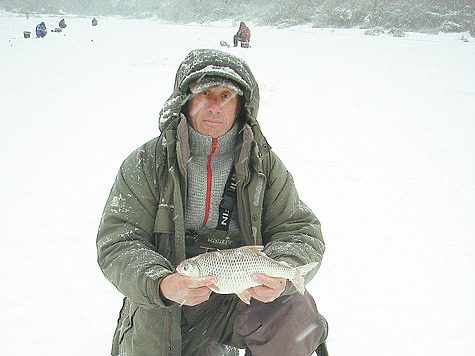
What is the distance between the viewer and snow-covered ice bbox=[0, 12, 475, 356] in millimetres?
3074

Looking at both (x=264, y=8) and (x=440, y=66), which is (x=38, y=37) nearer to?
(x=440, y=66)

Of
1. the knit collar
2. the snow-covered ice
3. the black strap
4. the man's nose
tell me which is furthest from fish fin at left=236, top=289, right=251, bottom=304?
the snow-covered ice

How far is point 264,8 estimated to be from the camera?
45.9 metres

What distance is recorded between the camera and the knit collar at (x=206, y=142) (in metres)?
2.09

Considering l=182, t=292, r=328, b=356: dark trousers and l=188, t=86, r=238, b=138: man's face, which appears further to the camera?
l=188, t=86, r=238, b=138: man's face

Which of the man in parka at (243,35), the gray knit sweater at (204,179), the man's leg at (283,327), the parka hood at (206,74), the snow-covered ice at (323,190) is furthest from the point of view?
the man in parka at (243,35)

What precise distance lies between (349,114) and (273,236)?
8419 millimetres

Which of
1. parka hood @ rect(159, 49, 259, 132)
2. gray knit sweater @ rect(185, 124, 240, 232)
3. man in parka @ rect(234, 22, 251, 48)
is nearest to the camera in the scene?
parka hood @ rect(159, 49, 259, 132)

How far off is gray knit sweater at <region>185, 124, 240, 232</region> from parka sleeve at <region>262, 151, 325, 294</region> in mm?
192

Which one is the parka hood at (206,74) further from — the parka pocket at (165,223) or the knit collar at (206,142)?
the parka pocket at (165,223)

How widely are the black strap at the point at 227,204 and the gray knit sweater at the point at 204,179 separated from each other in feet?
0.09

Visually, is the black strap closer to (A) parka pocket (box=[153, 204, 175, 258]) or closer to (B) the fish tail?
(A) parka pocket (box=[153, 204, 175, 258])

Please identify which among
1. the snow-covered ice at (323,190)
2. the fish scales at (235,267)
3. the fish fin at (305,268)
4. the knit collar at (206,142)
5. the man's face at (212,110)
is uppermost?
the man's face at (212,110)

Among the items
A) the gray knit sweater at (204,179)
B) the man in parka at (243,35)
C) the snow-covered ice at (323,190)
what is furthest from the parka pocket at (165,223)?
the man in parka at (243,35)
